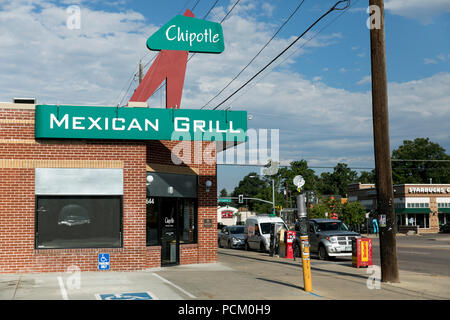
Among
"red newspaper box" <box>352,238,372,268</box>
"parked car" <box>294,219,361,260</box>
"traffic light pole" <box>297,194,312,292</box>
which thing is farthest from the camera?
"parked car" <box>294,219,361,260</box>

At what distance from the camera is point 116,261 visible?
15664 mm

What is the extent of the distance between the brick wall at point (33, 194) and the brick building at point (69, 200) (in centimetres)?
3

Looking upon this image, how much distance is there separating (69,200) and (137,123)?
10.3ft

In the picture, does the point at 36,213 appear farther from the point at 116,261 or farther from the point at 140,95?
the point at 140,95

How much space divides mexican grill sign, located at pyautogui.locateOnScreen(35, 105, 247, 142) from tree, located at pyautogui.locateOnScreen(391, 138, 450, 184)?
9855 centimetres

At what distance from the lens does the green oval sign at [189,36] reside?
17.3 meters

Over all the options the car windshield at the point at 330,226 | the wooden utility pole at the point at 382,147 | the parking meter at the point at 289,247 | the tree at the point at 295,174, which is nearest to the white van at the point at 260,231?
the car windshield at the point at 330,226

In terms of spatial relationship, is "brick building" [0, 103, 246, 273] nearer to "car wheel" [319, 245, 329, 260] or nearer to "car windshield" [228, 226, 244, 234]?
"car wheel" [319, 245, 329, 260]

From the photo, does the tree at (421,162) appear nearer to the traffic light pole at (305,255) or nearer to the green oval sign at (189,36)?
the green oval sign at (189,36)

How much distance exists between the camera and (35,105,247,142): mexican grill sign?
15.3m

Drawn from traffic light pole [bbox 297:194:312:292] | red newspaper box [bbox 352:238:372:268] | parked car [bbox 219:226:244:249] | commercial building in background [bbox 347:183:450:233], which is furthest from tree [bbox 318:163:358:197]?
traffic light pole [bbox 297:194:312:292]

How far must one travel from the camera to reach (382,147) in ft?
46.4
